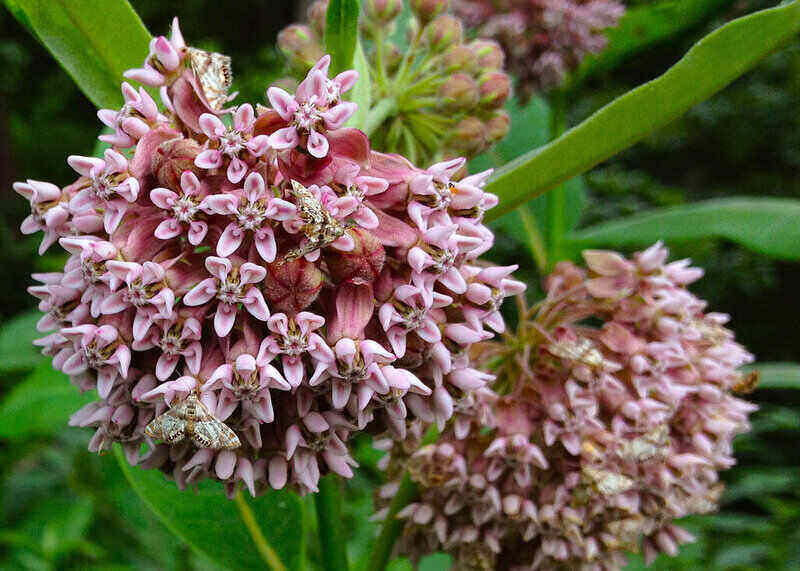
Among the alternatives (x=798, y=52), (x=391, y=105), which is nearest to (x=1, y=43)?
(x=798, y=52)

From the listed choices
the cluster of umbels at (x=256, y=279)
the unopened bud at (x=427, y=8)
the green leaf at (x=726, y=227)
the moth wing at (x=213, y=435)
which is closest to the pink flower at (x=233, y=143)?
the cluster of umbels at (x=256, y=279)

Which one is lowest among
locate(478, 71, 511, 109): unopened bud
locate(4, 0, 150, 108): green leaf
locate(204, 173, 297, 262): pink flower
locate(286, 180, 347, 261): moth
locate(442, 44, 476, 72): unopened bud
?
locate(478, 71, 511, 109): unopened bud

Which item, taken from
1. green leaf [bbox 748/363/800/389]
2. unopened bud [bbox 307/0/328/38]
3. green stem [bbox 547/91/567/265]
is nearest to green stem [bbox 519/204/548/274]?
green stem [bbox 547/91/567/265]

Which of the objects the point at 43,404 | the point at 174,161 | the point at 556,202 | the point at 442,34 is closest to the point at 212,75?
the point at 174,161

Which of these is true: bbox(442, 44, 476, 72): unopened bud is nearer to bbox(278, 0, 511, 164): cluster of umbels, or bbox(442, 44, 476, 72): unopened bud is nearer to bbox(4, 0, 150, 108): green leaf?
bbox(278, 0, 511, 164): cluster of umbels

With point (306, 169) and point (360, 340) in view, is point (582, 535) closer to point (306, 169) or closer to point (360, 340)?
point (360, 340)

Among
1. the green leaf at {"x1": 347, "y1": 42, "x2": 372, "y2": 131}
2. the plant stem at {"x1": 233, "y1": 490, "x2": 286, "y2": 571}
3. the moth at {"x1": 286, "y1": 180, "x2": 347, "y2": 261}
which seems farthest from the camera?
the plant stem at {"x1": 233, "y1": 490, "x2": 286, "y2": 571}
